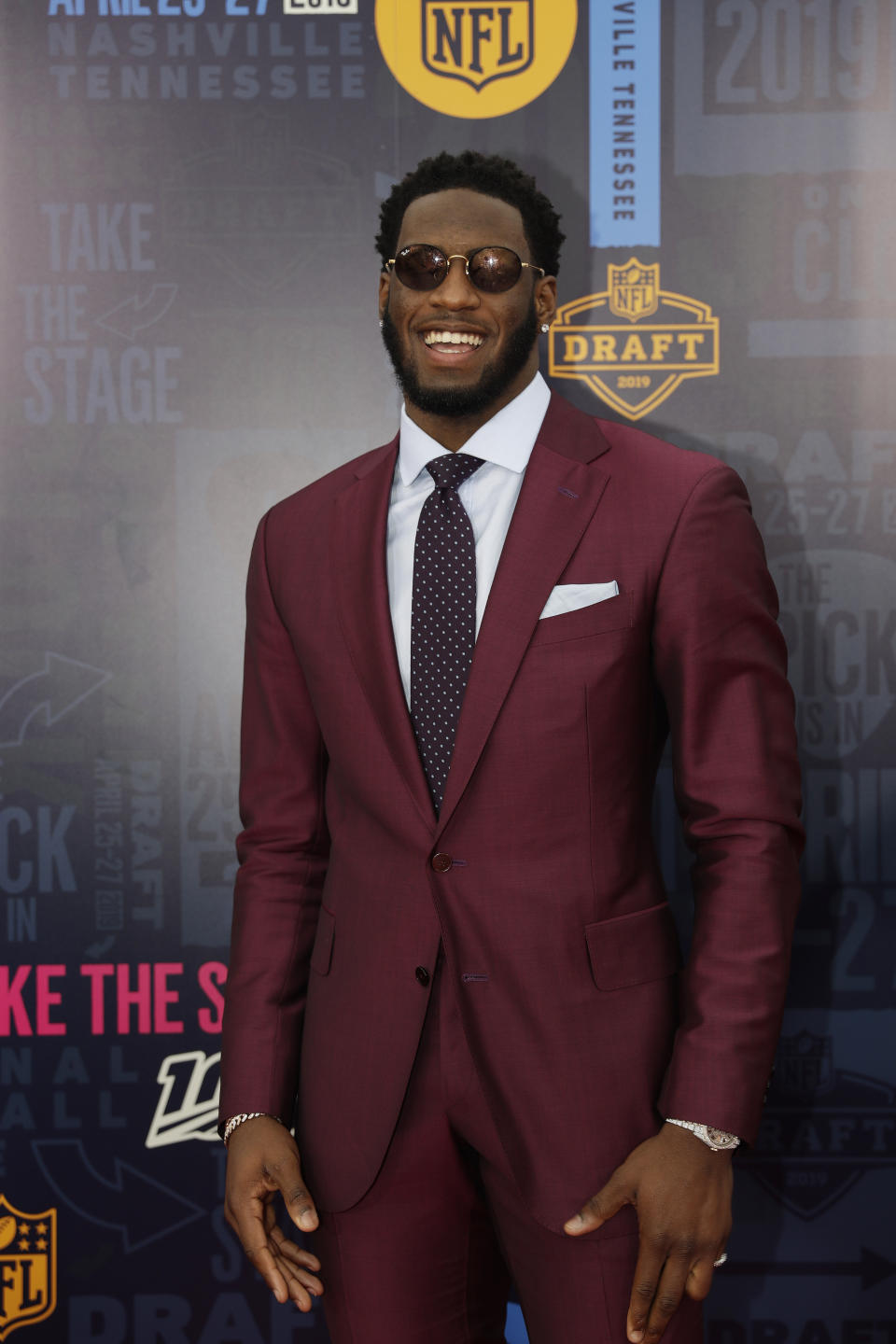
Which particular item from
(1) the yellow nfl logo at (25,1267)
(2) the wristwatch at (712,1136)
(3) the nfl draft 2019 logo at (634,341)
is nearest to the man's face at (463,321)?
(3) the nfl draft 2019 logo at (634,341)

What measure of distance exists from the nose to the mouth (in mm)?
36

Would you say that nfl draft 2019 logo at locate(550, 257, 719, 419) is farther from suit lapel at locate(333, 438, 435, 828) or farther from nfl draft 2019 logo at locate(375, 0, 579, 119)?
suit lapel at locate(333, 438, 435, 828)

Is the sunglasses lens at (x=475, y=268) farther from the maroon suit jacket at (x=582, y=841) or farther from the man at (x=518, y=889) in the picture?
the maroon suit jacket at (x=582, y=841)

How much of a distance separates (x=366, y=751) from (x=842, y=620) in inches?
47.4

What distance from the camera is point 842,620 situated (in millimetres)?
2180

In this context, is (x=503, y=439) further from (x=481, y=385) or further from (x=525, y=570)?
(x=525, y=570)

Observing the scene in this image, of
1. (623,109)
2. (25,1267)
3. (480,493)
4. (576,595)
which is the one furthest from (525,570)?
(25,1267)

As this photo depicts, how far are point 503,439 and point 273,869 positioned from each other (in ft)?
2.36

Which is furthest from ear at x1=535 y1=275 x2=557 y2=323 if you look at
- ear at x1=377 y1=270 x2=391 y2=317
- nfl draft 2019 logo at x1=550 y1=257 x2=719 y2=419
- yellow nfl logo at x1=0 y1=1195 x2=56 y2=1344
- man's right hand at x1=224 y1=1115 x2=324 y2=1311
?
yellow nfl logo at x1=0 y1=1195 x2=56 y2=1344

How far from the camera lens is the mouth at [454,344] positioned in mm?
1548

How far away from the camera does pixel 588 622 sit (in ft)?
4.47

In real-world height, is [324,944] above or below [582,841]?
below

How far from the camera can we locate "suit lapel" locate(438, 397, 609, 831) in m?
1.34

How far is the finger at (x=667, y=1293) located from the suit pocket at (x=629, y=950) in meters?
0.32
